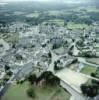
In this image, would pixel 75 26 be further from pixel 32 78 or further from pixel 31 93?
pixel 31 93

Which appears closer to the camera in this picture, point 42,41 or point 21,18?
point 42,41

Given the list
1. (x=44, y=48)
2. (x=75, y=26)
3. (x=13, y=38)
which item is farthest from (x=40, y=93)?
(x=75, y=26)

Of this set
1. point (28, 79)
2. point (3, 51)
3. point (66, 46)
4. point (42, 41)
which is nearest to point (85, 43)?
point (66, 46)

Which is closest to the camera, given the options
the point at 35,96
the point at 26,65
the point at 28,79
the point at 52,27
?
the point at 35,96

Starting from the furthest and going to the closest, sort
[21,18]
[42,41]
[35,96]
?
[21,18] < [42,41] < [35,96]

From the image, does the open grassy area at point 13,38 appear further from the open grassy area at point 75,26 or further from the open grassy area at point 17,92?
the open grassy area at point 17,92

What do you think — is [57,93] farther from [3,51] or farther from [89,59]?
[3,51]

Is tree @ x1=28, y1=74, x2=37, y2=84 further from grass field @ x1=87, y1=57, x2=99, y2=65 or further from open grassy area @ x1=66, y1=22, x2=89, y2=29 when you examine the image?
open grassy area @ x1=66, y1=22, x2=89, y2=29

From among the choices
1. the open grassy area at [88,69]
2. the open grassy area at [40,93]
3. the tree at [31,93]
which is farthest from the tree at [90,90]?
the open grassy area at [88,69]
